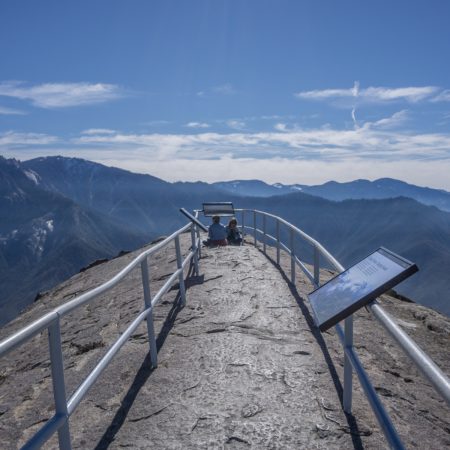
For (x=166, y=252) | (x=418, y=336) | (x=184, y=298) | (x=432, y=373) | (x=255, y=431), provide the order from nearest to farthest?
(x=432, y=373)
(x=255, y=431)
(x=418, y=336)
(x=184, y=298)
(x=166, y=252)

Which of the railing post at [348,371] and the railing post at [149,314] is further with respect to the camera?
the railing post at [149,314]

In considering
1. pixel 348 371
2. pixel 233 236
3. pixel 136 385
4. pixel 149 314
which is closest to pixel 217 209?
pixel 233 236

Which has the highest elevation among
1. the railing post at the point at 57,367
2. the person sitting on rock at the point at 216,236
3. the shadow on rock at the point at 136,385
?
the railing post at the point at 57,367

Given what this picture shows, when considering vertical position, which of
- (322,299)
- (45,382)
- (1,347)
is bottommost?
(45,382)

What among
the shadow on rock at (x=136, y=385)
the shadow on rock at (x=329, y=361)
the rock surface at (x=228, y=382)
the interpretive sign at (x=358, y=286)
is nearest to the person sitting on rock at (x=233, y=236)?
the shadow on rock at (x=329, y=361)

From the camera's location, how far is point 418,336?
333 inches

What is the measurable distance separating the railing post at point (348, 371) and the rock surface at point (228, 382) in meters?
0.12

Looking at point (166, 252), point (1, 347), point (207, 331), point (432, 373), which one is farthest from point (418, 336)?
point (166, 252)

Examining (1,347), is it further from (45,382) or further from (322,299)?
(45,382)

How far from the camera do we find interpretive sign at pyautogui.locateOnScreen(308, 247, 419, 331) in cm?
401

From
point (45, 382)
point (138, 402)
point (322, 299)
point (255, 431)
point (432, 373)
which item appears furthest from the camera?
point (45, 382)

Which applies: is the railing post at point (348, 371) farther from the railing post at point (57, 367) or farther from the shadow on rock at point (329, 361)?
the railing post at point (57, 367)

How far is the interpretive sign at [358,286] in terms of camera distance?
4.01 metres

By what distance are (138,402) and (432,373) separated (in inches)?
152
